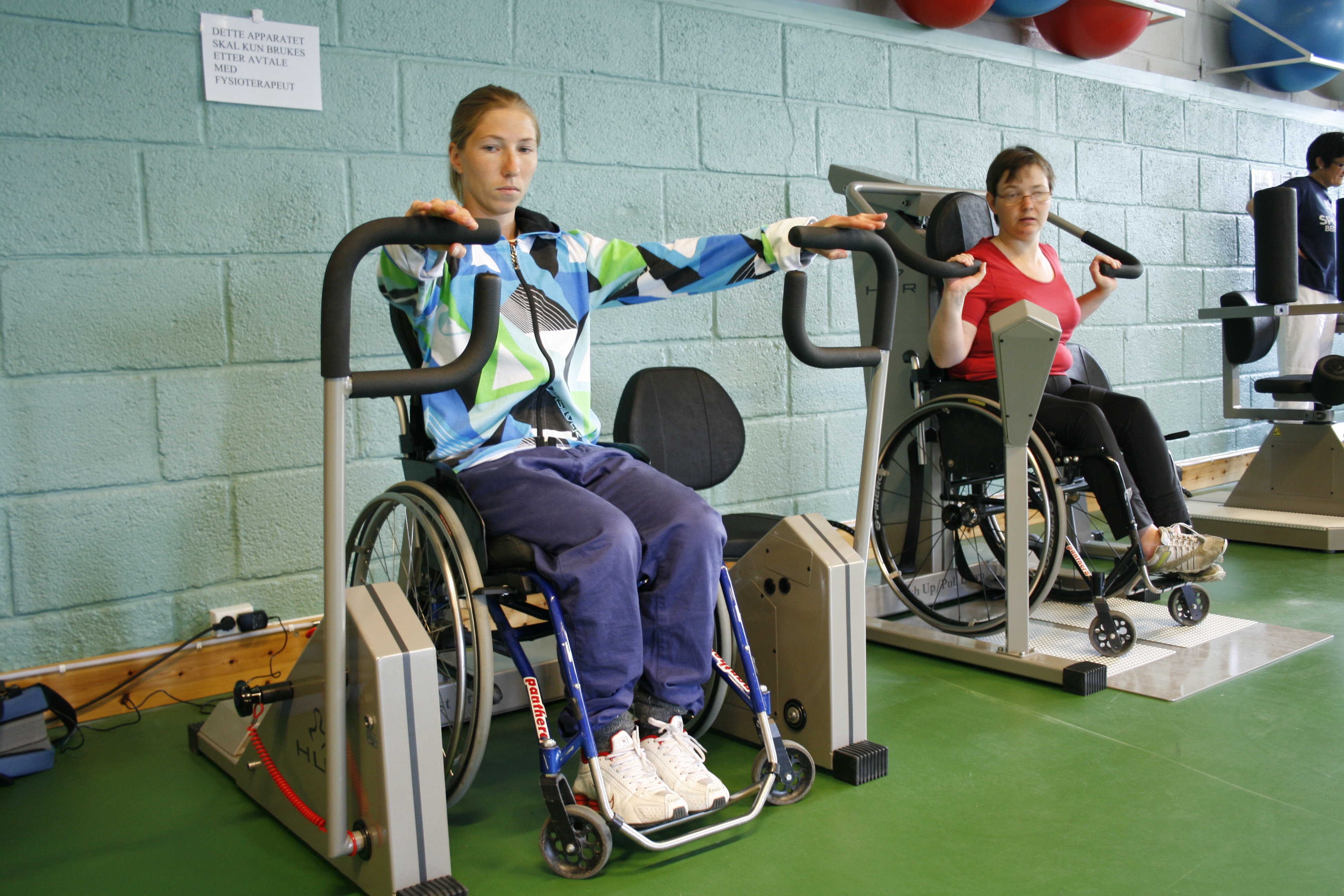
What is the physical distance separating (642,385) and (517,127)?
75 cm

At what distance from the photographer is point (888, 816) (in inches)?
67.8

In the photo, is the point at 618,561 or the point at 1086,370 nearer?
the point at 618,561

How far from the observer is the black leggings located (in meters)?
2.47

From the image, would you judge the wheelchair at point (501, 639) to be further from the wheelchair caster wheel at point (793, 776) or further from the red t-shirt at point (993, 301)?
the red t-shirt at point (993, 301)

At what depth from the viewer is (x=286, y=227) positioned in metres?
2.42

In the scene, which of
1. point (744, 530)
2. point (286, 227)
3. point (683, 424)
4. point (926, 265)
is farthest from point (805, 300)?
point (286, 227)

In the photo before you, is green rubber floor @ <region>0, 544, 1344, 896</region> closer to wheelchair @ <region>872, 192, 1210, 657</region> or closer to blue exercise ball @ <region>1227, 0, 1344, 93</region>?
wheelchair @ <region>872, 192, 1210, 657</region>

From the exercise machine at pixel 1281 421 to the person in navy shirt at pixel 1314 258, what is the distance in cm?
15

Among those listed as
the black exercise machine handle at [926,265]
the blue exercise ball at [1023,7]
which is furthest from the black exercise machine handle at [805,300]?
the blue exercise ball at [1023,7]

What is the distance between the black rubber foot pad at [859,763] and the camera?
185 cm

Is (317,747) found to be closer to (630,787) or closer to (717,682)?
(630,787)

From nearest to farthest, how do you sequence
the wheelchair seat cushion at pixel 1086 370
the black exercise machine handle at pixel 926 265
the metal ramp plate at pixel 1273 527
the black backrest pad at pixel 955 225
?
the black exercise machine handle at pixel 926 265 < the black backrest pad at pixel 955 225 < the wheelchair seat cushion at pixel 1086 370 < the metal ramp plate at pixel 1273 527

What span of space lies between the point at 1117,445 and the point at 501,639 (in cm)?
161

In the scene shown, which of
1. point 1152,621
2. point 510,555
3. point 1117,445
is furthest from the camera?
point 1152,621
